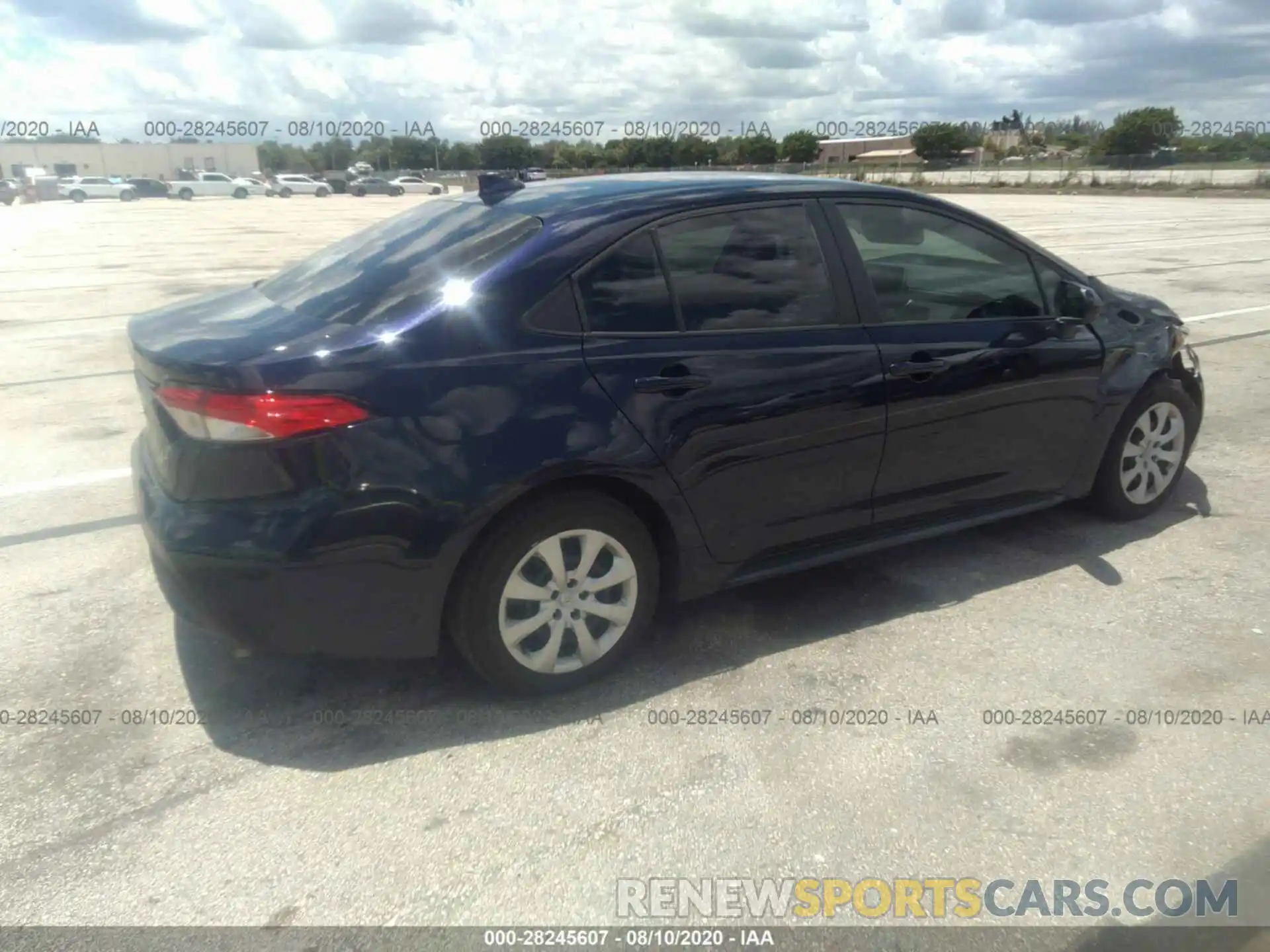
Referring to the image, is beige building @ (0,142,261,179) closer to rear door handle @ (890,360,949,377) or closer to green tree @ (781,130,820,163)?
green tree @ (781,130,820,163)

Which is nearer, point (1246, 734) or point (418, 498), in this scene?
point (418, 498)

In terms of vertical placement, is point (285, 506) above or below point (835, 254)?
below

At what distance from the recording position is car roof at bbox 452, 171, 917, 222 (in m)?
3.48

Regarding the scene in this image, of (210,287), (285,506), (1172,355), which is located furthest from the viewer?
(210,287)

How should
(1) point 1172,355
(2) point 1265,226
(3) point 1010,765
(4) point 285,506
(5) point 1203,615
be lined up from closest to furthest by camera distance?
(4) point 285,506
(3) point 1010,765
(5) point 1203,615
(1) point 1172,355
(2) point 1265,226

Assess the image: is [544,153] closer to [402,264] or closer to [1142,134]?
[402,264]

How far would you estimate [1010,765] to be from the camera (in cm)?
305

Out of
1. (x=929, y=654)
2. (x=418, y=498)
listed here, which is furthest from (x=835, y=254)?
(x=418, y=498)

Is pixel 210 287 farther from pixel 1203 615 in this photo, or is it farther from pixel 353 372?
pixel 1203 615

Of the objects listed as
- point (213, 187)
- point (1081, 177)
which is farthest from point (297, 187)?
point (1081, 177)

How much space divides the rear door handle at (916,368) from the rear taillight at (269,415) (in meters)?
2.00

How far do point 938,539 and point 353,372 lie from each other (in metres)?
3.00

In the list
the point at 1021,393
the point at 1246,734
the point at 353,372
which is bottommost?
the point at 1246,734

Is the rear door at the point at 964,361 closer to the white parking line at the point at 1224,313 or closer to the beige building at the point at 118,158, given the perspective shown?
the white parking line at the point at 1224,313
